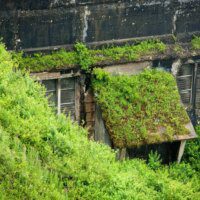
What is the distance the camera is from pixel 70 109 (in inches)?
528

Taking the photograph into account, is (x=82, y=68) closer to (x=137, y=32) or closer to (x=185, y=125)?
(x=137, y=32)

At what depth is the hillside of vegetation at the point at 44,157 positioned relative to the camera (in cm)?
804

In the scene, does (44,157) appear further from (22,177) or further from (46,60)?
(46,60)

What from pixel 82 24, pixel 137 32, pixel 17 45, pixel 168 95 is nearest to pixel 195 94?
pixel 168 95

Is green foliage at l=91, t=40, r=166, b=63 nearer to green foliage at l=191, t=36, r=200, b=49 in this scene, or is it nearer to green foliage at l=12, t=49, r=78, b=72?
green foliage at l=12, t=49, r=78, b=72

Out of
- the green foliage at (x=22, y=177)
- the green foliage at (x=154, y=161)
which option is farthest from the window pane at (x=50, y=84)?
the green foliage at (x=22, y=177)

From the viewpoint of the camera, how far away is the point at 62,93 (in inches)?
519

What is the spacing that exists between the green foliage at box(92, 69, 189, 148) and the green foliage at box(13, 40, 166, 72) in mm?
316

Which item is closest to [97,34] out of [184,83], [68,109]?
[68,109]

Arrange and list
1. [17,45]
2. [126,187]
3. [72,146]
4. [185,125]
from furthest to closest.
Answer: [185,125] → [17,45] → [126,187] → [72,146]

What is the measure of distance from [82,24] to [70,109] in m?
1.88

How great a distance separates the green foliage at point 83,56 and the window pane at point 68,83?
1.31ft

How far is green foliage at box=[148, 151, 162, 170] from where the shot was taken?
13.1 m

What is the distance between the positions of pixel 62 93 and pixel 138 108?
5.28ft
